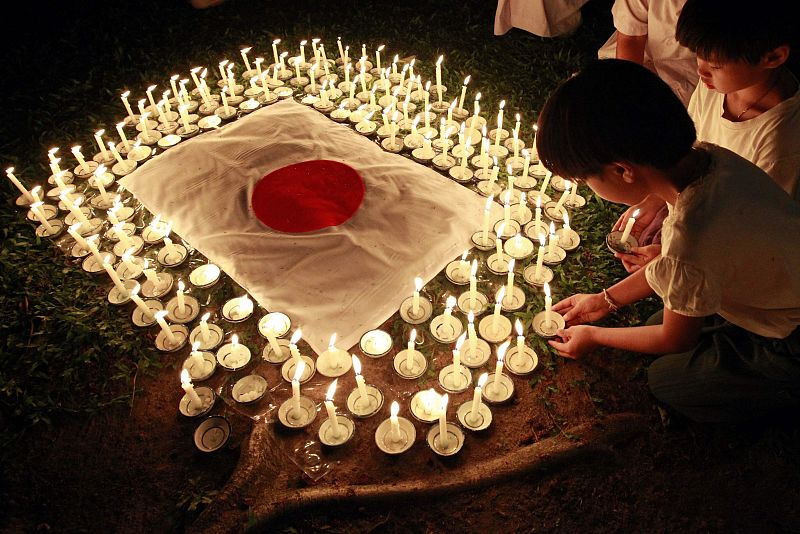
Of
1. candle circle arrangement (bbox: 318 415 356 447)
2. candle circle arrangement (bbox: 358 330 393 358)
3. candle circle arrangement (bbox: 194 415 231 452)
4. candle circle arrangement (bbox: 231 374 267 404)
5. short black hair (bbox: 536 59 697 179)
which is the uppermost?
short black hair (bbox: 536 59 697 179)

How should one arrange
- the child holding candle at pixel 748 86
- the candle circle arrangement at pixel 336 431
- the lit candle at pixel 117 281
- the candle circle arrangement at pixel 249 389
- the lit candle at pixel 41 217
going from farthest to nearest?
1. the lit candle at pixel 41 217
2. the lit candle at pixel 117 281
3. the candle circle arrangement at pixel 249 389
4. the candle circle arrangement at pixel 336 431
5. the child holding candle at pixel 748 86

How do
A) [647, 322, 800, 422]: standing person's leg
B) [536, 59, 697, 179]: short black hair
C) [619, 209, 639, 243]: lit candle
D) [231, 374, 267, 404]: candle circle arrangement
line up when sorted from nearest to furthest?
[536, 59, 697, 179]: short black hair
[647, 322, 800, 422]: standing person's leg
[231, 374, 267, 404]: candle circle arrangement
[619, 209, 639, 243]: lit candle

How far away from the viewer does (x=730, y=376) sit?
3020 mm

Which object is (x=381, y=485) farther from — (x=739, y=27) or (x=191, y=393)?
(x=739, y=27)

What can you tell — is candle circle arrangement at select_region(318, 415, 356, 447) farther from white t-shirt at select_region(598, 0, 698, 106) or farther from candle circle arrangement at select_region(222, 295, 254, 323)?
white t-shirt at select_region(598, 0, 698, 106)

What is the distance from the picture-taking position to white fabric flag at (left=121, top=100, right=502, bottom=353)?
4105 millimetres

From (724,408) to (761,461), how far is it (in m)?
0.49

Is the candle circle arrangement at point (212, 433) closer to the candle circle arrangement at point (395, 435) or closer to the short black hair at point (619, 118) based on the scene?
the candle circle arrangement at point (395, 435)

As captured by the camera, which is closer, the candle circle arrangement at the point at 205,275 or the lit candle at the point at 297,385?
the lit candle at the point at 297,385

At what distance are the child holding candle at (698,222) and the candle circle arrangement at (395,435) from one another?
4.91ft

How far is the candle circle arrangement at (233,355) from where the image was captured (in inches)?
147

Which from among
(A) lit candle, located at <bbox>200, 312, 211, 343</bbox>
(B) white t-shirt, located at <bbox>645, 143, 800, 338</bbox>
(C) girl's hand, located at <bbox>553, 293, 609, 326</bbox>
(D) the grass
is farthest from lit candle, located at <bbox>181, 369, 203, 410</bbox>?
(B) white t-shirt, located at <bbox>645, 143, 800, 338</bbox>

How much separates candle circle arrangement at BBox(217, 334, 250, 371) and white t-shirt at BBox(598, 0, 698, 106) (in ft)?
14.9

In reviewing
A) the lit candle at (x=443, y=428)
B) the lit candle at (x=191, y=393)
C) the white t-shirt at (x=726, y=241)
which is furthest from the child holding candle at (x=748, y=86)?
the lit candle at (x=191, y=393)
